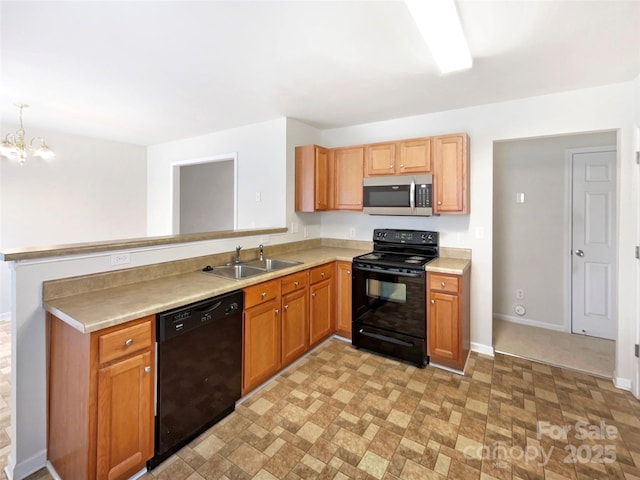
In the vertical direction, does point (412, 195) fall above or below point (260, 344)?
above

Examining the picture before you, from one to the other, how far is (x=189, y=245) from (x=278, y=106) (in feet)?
5.59

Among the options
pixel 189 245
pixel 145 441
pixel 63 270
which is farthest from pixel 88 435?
pixel 189 245

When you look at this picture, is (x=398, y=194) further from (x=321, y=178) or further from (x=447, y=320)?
(x=447, y=320)

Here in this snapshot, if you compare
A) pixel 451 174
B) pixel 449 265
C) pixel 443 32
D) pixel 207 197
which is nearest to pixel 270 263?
pixel 449 265

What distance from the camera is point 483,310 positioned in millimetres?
3109

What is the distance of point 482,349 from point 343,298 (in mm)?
1488

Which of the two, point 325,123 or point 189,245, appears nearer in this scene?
point 189,245

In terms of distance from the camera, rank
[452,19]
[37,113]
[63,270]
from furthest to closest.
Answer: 1. [37,113]
2. [63,270]
3. [452,19]

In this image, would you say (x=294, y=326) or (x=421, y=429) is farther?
(x=294, y=326)

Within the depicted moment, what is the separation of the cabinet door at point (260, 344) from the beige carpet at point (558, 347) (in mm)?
2297

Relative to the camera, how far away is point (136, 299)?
1734mm

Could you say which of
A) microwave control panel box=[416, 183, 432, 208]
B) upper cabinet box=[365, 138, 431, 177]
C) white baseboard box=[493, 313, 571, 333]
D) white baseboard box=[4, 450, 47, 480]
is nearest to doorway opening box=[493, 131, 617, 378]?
white baseboard box=[493, 313, 571, 333]

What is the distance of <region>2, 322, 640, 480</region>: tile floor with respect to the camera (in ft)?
5.60

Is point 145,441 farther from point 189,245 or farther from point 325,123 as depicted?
point 325,123
